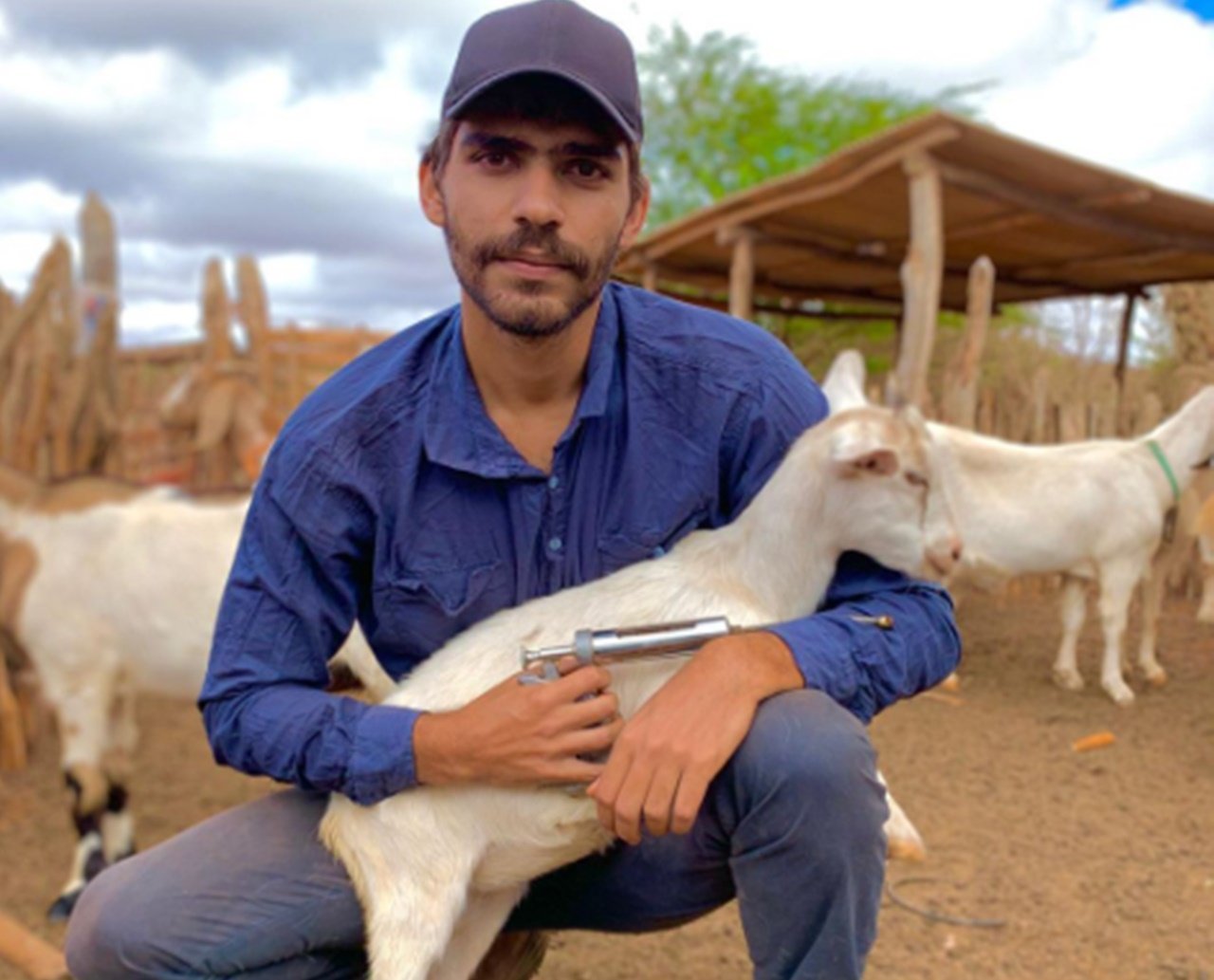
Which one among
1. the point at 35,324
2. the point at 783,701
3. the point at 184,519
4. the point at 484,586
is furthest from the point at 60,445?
the point at 783,701

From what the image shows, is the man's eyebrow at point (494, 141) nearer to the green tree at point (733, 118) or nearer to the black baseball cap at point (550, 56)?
the black baseball cap at point (550, 56)

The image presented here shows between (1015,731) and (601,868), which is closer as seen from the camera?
(601,868)

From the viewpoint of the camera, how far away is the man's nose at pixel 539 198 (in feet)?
6.13

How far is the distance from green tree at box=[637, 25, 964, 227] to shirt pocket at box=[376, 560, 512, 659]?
1639 cm

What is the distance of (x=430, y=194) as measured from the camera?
216 cm

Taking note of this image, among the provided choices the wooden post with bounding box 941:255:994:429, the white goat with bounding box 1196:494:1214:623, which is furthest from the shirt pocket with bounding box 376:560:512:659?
the wooden post with bounding box 941:255:994:429

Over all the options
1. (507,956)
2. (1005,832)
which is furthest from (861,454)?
(1005,832)

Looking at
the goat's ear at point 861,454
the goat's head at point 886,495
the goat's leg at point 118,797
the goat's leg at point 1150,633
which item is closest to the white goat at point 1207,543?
→ the goat's leg at point 1150,633

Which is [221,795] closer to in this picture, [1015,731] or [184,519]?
[184,519]

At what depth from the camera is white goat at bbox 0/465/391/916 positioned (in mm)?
4191

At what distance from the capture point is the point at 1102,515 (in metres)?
6.54

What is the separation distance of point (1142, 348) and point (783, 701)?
1503 cm

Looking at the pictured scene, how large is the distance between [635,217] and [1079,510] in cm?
525

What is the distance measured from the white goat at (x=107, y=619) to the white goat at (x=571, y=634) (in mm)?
2530
